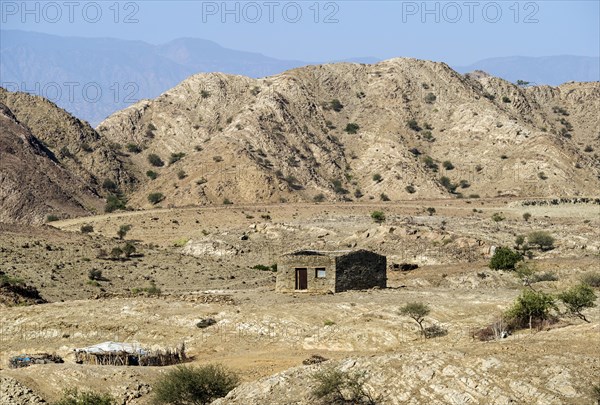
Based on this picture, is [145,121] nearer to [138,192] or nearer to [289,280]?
[138,192]

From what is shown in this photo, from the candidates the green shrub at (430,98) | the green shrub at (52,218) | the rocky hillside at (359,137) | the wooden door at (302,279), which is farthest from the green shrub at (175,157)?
the wooden door at (302,279)

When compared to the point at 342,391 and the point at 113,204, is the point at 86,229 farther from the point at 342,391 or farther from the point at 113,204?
the point at 342,391

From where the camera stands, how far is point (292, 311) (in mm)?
48125

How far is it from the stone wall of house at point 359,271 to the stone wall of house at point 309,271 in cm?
37

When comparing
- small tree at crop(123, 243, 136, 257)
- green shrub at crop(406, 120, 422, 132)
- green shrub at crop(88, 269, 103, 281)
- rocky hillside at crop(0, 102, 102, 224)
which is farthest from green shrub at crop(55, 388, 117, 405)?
green shrub at crop(406, 120, 422, 132)

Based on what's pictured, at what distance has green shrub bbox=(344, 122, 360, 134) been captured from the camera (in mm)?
144750

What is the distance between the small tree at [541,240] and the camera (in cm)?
8059

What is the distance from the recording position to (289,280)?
5512cm

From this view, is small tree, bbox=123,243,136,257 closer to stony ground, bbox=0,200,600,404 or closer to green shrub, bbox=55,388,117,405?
stony ground, bbox=0,200,600,404

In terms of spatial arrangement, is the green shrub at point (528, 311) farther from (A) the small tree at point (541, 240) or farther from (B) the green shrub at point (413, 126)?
(B) the green shrub at point (413, 126)

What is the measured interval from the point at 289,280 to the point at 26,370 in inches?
762

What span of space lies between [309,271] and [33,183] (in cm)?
6744

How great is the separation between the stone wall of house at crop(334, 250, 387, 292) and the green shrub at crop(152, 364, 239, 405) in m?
19.1

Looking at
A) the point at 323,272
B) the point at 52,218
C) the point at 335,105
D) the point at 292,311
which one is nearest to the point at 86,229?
the point at 52,218
